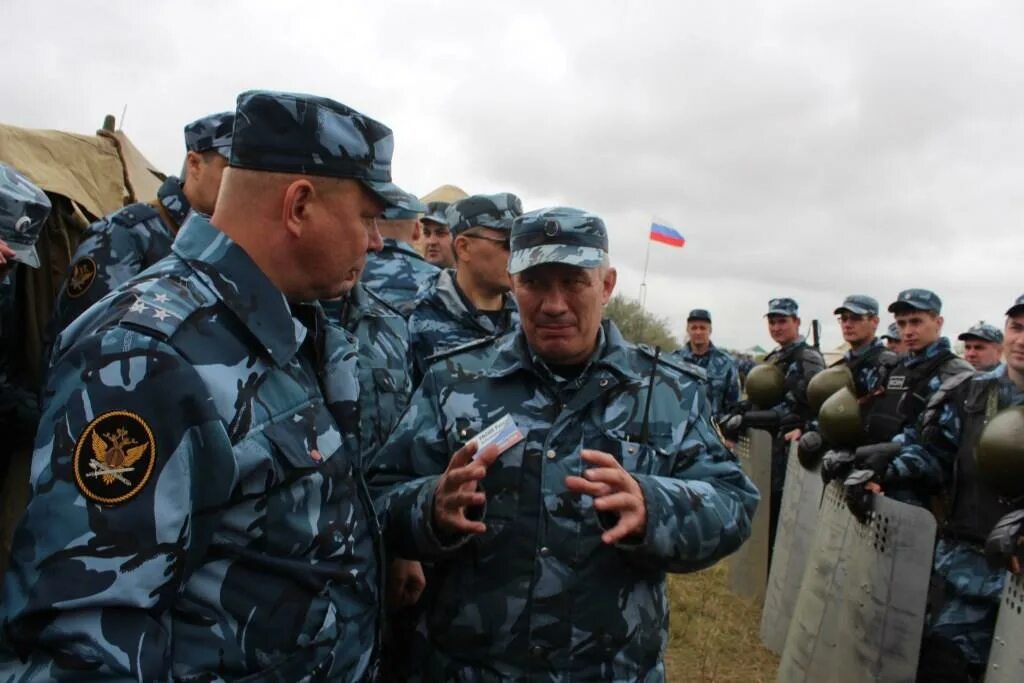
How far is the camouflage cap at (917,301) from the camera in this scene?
20.8 feet

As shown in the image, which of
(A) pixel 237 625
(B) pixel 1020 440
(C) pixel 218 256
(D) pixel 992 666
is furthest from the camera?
(B) pixel 1020 440

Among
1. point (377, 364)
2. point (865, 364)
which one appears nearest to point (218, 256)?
point (377, 364)

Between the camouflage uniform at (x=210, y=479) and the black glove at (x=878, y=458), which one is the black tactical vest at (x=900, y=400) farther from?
the camouflage uniform at (x=210, y=479)

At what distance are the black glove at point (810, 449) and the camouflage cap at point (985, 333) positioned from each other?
2753 mm

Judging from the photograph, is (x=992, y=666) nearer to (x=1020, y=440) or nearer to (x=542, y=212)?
(x=1020, y=440)

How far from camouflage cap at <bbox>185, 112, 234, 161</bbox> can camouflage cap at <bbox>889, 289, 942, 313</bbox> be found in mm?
5504

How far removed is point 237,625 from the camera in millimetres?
1348

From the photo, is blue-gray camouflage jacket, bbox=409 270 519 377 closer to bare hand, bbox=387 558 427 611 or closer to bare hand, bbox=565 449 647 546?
bare hand, bbox=387 558 427 611

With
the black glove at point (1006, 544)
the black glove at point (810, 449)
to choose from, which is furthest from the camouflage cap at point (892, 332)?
the black glove at point (1006, 544)

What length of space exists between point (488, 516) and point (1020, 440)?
105 inches

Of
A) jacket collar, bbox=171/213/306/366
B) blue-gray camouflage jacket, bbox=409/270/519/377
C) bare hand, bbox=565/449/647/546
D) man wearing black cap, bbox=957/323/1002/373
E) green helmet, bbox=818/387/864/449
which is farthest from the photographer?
man wearing black cap, bbox=957/323/1002/373

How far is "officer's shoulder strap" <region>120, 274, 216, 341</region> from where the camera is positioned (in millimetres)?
1260

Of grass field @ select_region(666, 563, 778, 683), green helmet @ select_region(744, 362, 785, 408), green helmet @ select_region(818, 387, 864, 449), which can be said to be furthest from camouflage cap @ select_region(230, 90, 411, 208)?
green helmet @ select_region(744, 362, 785, 408)

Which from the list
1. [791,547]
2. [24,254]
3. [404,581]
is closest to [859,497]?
[791,547]
